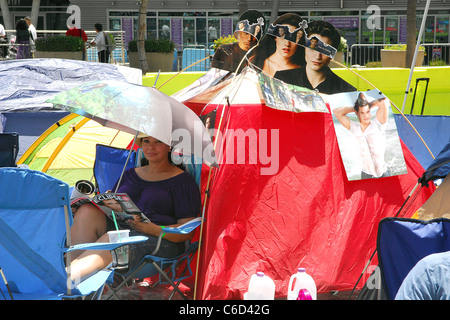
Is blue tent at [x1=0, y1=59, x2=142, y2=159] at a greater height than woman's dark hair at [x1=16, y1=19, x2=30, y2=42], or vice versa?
woman's dark hair at [x1=16, y1=19, x2=30, y2=42]

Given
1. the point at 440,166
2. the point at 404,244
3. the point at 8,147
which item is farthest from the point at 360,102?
the point at 8,147

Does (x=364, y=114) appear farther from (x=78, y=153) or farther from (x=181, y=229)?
(x=78, y=153)

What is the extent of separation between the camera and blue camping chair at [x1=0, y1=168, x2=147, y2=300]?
3693mm

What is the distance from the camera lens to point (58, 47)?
50.3ft

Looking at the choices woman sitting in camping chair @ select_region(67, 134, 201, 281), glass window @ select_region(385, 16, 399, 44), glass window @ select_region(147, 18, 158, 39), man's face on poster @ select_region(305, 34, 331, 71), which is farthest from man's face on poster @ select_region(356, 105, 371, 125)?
glass window @ select_region(385, 16, 399, 44)

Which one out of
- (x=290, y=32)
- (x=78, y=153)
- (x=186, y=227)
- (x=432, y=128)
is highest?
(x=290, y=32)

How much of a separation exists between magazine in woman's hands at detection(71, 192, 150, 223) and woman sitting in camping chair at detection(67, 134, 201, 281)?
0.16ft

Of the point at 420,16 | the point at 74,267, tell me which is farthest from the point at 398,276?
the point at 420,16

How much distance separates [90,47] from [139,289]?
1288 cm

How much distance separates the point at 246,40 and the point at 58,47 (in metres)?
10.5

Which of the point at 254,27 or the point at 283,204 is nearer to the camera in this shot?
the point at 283,204

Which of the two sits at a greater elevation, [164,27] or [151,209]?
[164,27]

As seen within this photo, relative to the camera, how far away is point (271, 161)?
5133mm

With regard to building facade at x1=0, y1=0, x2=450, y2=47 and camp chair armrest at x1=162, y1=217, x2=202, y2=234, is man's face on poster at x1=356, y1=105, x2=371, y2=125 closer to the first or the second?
camp chair armrest at x1=162, y1=217, x2=202, y2=234
